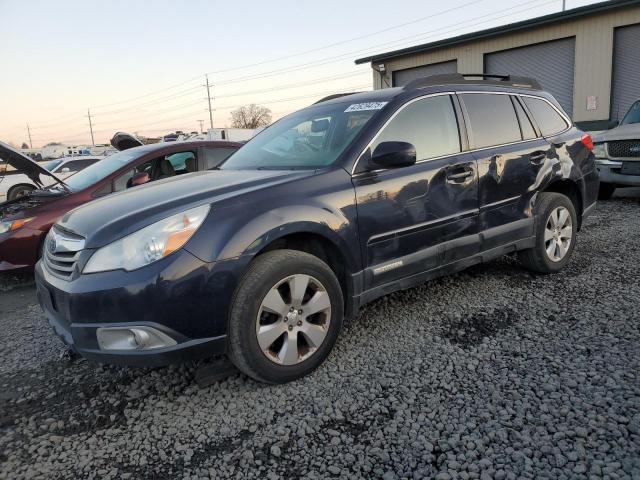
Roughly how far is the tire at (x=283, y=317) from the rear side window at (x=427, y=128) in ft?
3.48

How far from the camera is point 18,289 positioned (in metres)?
5.43

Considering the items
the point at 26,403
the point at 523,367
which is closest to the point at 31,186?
the point at 26,403

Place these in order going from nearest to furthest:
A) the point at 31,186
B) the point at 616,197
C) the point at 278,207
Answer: the point at 278,207, the point at 616,197, the point at 31,186

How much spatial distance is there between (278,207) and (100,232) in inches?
38.4

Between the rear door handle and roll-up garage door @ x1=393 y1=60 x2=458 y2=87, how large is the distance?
49.5 feet

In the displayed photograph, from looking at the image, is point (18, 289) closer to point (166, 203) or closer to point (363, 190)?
point (166, 203)

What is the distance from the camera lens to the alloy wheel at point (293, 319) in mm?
2693

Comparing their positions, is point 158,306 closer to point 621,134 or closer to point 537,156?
point 537,156

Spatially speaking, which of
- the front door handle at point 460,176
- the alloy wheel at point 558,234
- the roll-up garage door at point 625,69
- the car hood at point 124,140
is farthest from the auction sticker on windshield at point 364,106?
the roll-up garage door at point 625,69

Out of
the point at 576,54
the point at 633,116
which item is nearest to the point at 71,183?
the point at 633,116

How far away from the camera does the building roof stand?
14320mm

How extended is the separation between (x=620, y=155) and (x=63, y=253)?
28.1 ft

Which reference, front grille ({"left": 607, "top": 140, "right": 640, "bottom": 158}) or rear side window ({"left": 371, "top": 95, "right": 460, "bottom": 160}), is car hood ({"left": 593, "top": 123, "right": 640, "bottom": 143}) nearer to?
front grille ({"left": 607, "top": 140, "right": 640, "bottom": 158})

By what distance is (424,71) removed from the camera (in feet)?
66.3
